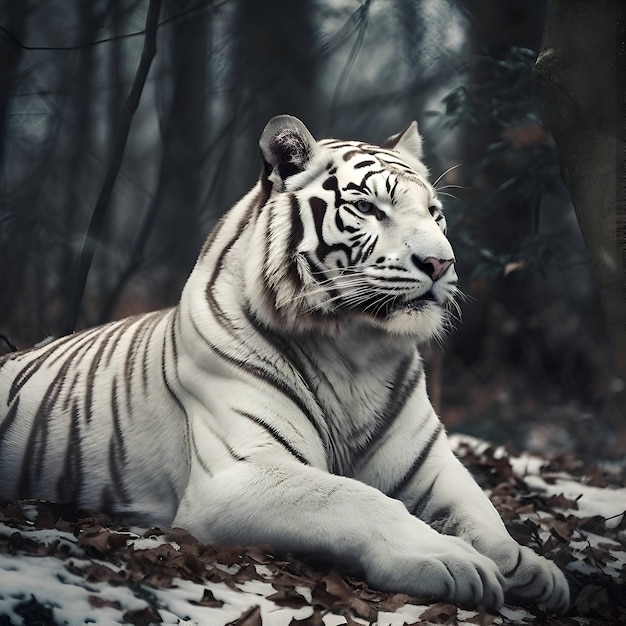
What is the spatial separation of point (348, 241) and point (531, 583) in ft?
2.92

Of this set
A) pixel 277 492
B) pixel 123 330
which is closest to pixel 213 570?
pixel 277 492

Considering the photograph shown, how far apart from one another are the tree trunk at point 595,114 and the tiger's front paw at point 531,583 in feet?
2.60

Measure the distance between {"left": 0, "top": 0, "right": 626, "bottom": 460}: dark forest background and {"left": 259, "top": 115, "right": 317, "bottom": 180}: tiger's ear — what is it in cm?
70

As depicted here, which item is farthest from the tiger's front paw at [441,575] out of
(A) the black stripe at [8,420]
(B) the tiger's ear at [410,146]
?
(A) the black stripe at [8,420]

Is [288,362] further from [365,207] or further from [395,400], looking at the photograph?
[365,207]

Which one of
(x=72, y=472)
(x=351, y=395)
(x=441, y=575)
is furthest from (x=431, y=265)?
(x=72, y=472)

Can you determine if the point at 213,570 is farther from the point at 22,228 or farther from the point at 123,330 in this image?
the point at 22,228

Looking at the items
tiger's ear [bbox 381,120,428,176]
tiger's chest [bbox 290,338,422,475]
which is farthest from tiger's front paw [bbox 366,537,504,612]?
tiger's ear [bbox 381,120,428,176]

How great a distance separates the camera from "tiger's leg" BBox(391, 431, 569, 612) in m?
1.70

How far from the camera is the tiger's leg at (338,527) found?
5.05 ft

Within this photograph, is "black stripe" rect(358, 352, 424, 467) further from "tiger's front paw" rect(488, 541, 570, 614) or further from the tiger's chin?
"tiger's front paw" rect(488, 541, 570, 614)

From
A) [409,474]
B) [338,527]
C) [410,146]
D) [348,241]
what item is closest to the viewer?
[338,527]

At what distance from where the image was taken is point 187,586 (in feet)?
4.87

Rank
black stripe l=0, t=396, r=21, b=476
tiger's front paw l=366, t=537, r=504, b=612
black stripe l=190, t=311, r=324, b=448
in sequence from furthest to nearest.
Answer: black stripe l=0, t=396, r=21, b=476 < black stripe l=190, t=311, r=324, b=448 < tiger's front paw l=366, t=537, r=504, b=612
